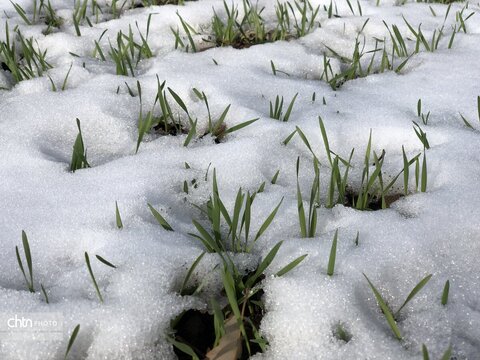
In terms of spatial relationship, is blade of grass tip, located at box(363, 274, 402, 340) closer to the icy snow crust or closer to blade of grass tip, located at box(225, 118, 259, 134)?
the icy snow crust

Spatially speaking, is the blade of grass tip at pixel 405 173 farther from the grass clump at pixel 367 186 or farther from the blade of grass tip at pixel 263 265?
the blade of grass tip at pixel 263 265

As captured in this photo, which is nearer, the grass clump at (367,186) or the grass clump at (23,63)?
the grass clump at (367,186)

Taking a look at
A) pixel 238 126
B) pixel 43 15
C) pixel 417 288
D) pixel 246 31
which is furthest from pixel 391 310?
pixel 43 15

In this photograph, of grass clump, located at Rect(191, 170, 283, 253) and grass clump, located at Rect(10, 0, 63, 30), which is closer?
grass clump, located at Rect(191, 170, 283, 253)

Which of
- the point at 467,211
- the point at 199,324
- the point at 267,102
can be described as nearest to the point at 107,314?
the point at 199,324

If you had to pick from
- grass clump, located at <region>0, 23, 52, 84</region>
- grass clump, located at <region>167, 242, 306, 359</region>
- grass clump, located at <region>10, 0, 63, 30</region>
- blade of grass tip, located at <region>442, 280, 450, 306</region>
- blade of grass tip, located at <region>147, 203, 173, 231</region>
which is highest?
grass clump, located at <region>10, 0, 63, 30</region>

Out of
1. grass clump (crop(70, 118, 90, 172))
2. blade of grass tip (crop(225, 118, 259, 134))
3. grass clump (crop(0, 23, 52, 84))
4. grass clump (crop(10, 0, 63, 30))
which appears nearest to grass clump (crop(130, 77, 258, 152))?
blade of grass tip (crop(225, 118, 259, 134))

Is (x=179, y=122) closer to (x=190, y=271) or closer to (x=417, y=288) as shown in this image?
(x=190, y=271)

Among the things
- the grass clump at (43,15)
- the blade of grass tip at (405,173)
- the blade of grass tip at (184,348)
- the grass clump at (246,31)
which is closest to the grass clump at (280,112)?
the blade of grass tip at (405,173)

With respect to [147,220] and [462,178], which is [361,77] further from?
[147,220]
